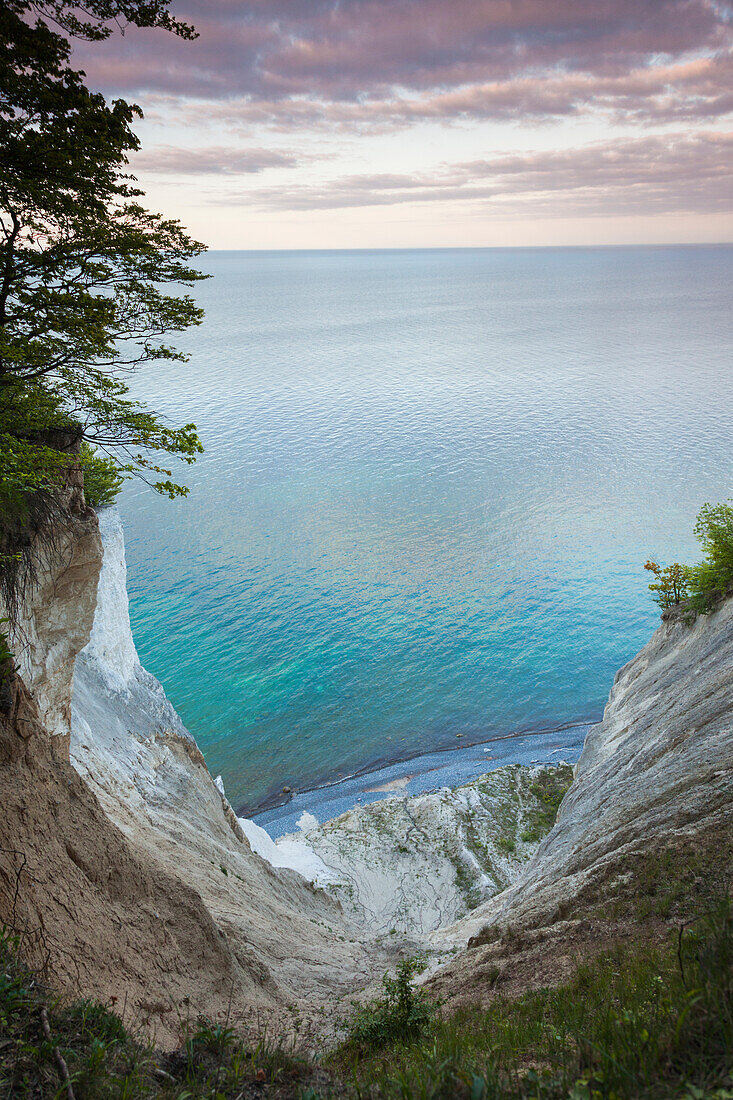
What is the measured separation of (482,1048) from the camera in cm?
626

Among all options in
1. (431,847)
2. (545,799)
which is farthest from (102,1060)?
(545,799)

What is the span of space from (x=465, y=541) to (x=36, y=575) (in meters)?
45.2

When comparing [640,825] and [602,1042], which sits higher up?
[602,1042]

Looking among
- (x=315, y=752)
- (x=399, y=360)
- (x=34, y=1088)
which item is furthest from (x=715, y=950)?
(x=399, y=360)

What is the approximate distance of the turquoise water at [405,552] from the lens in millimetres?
39188

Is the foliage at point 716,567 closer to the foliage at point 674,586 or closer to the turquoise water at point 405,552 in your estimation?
the foliage at point 674,586

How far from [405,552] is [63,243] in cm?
4411

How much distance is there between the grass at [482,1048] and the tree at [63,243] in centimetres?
876

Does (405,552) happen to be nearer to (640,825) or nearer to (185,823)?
(185,823)

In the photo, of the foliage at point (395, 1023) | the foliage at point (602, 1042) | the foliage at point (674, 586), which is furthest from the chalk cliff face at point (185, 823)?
the foliage at point (674, 586)

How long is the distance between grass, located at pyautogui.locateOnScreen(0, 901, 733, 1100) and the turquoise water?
2788cm

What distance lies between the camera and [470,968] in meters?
10.6

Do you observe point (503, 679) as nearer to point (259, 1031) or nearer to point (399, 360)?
point (259, 1031)

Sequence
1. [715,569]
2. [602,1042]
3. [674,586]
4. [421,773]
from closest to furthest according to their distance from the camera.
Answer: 1. [602,1042]
2. [715,569]
3. [674,586]
4. [421,773]
